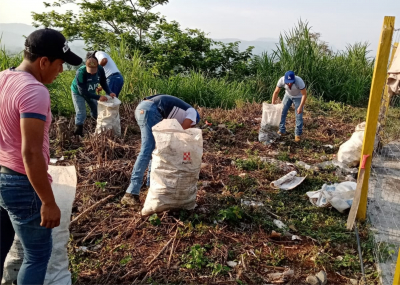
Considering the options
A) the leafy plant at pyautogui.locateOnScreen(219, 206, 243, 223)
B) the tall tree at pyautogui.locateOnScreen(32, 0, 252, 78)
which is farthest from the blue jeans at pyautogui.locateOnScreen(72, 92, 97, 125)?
Result: the tall tree at pyautogui.locateOnScreen(32, 0, 252, 78)

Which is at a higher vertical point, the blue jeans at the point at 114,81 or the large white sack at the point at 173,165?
the blue jeans at the point at 114,81

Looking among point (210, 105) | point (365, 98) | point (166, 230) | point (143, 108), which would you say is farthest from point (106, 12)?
point (166, 230)

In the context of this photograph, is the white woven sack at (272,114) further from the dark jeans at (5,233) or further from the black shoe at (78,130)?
the dark jeans at (5,233)

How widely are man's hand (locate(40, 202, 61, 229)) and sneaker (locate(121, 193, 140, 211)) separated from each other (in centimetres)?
181

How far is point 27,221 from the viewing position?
189 cm

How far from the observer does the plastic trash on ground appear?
152 inches

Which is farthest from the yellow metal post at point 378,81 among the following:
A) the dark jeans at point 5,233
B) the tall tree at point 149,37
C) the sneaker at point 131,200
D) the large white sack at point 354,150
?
the tall tree at point 149,37

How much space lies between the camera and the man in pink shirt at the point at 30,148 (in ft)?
5.60

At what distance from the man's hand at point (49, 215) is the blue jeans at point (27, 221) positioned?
0.23ft

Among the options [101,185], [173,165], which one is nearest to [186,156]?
[173,165]

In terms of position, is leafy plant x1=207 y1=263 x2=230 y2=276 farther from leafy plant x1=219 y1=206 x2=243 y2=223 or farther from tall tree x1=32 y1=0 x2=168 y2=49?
tall tree x1=32 y1=0 x2=168 y2=49

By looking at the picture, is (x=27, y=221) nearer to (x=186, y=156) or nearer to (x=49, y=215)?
(x=49, y=215)

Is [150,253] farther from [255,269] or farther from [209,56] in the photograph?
[209,56]

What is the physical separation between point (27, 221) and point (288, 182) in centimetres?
336
